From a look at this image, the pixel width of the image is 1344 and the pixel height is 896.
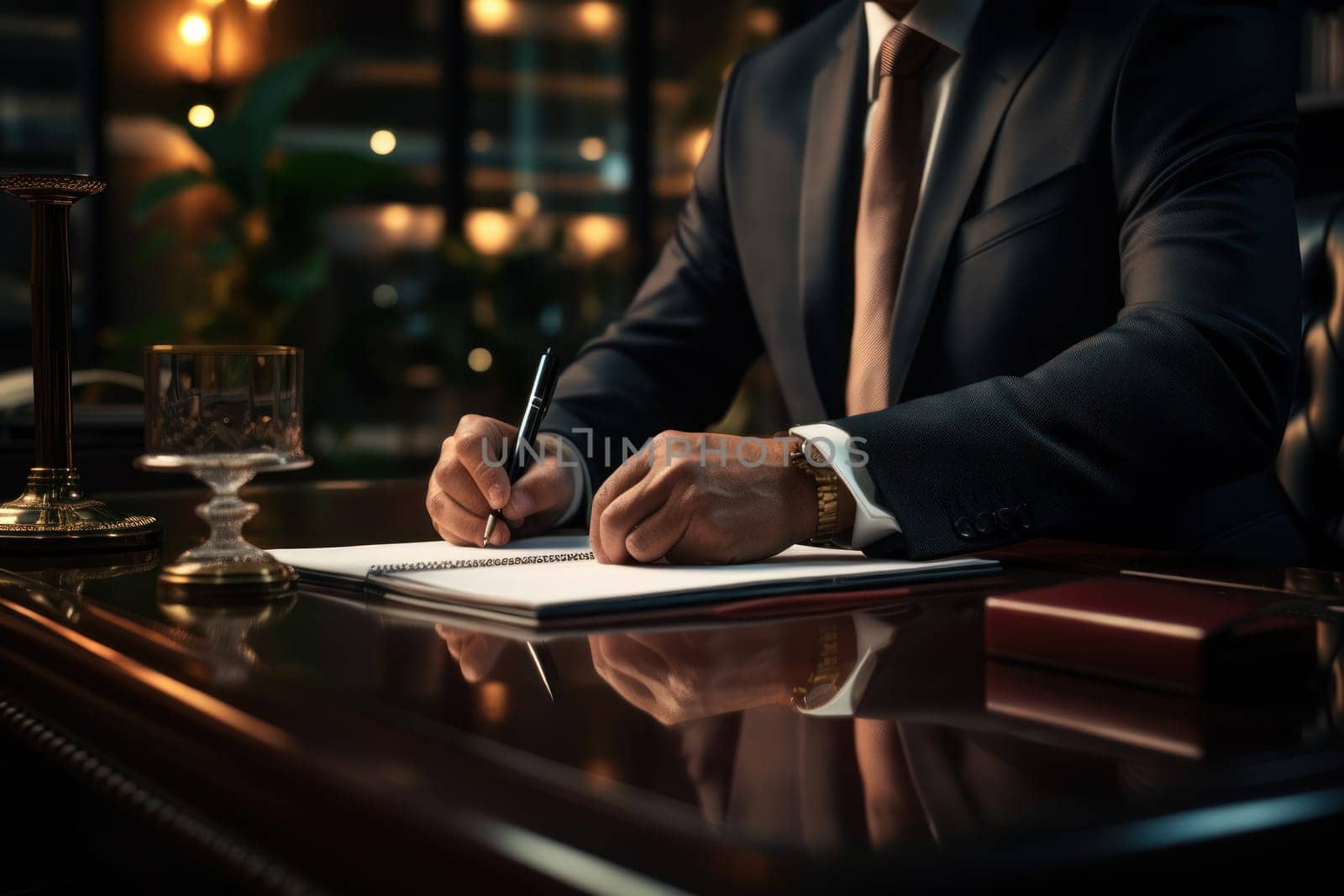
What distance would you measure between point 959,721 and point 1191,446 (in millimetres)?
819

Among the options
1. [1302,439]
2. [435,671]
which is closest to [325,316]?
[1302,439]

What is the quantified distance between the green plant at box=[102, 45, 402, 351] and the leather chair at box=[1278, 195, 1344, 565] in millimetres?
4562

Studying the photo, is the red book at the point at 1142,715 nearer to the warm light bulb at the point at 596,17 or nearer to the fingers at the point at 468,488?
the fingers at the point at 468,488

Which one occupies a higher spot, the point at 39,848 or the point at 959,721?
the point at 959,721

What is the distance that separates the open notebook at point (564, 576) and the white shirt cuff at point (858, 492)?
0.02 m

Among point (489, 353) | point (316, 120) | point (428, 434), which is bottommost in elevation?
point (428, 434)

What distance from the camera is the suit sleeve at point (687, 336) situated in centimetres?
184

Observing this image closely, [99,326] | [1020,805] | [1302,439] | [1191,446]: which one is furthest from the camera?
[99,326]

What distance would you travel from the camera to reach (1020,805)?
42 centimetres

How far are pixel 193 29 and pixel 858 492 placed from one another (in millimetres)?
5898

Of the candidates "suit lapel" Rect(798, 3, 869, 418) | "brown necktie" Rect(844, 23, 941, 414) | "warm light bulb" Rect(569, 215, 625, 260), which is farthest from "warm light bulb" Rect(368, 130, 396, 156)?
"brown necktie" Rect(844, 23, 941, 414)

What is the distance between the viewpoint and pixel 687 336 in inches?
79.4

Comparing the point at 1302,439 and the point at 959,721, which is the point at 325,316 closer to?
the point at 1302,439

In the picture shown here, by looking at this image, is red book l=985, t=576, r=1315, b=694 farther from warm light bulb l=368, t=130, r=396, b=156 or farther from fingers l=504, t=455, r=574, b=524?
warm light bulb l=368, t=130, r=396, b=156
